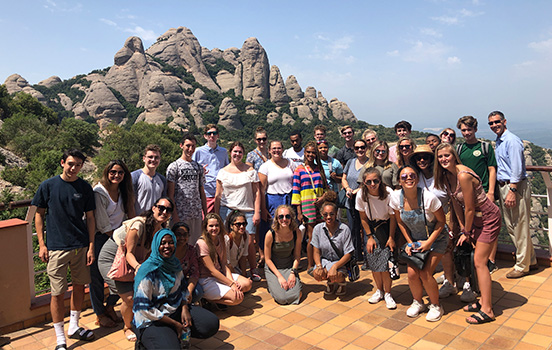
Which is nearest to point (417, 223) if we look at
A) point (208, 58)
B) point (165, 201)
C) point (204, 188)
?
point (165, 201)

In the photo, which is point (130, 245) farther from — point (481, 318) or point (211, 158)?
point (481, 318)

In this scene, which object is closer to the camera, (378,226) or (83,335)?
(83,335)

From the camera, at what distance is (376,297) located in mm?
3947

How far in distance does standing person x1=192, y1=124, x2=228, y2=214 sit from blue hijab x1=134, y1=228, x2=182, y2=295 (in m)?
2.16

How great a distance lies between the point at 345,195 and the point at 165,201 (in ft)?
8.35

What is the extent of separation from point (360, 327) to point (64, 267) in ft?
8.74

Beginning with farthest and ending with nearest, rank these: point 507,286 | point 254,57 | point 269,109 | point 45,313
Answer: point 254,57 → point 269,109 → point 507,286 → point 45,313

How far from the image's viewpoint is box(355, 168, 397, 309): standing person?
12.6 feet

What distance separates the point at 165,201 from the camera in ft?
11.0

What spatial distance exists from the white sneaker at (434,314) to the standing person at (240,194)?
2.06m

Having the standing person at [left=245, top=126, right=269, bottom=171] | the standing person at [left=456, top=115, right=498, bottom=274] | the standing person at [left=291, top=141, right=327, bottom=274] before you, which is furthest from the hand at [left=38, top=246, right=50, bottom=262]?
the standing person at [left=456, top=115, right=498, bottom=274]

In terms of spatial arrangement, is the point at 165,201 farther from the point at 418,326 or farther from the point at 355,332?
the point at 418,326

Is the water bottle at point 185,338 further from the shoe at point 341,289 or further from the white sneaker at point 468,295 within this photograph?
the white sneaker at point 468,295

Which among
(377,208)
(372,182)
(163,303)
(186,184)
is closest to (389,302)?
(377,208)
